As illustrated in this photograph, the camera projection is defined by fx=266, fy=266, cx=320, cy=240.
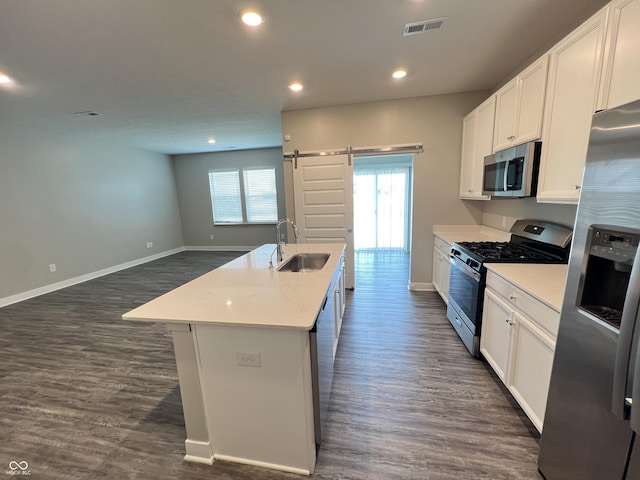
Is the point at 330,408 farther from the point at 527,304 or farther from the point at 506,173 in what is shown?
the point at 506,173

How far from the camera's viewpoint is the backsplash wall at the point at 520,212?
2246 mm

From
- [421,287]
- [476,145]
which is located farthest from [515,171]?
[421,287]

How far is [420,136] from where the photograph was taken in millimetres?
3682

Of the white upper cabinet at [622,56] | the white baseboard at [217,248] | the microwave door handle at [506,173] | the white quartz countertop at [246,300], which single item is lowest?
the white baseboard at [217,248]

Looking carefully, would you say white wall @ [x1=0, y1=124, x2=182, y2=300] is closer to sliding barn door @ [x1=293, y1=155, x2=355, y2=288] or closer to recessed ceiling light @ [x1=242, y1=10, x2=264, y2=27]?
sliding barn door @ [x1=293, y1=155, x2=355, y2=288]

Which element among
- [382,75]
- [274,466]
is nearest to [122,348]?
[274,466]

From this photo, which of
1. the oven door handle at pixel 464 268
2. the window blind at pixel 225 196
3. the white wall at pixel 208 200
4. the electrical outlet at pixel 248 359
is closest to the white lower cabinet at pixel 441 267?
the oven door handle at pixel 464 268

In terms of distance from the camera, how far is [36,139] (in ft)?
14.4

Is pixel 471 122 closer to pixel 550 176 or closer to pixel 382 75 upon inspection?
pixel 382 75

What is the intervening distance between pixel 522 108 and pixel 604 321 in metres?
2.01

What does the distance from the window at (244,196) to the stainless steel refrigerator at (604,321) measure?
21.5 feet

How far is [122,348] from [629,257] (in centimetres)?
378

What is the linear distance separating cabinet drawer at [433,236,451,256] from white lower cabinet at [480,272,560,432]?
3.71ft

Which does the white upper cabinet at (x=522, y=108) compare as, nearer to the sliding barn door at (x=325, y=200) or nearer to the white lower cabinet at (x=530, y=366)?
the white lower cabinet at (x=530, y=366)
